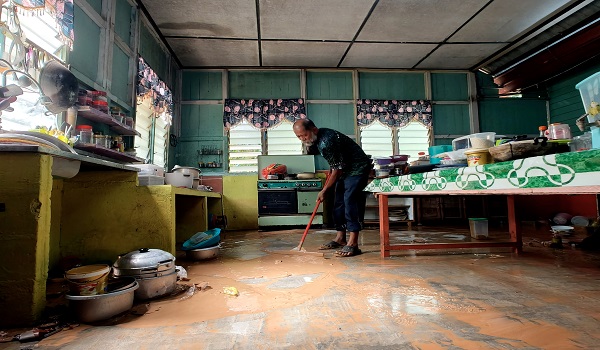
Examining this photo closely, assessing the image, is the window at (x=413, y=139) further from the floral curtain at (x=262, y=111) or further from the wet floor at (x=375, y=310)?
the wet floor at (x=375, y=310)

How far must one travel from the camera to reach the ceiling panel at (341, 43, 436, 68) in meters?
5.73

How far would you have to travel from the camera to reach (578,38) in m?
4.97

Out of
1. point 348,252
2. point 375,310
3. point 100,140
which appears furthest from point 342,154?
point 100,140

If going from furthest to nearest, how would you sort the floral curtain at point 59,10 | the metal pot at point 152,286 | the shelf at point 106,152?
the shelf at point 106,152
the floral curtain at point 59,10
the metal pot at point 152,286

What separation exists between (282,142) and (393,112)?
265 centimetres

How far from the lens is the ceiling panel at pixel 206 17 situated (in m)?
4.27

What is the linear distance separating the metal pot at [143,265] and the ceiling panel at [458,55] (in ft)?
20.7

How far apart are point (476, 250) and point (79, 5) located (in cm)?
464

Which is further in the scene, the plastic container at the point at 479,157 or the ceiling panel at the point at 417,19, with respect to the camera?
the ceiling panel at the point at 417,19

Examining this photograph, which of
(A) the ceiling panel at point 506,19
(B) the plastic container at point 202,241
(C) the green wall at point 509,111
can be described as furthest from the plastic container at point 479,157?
Answer: (C) the green wall at point 509,111

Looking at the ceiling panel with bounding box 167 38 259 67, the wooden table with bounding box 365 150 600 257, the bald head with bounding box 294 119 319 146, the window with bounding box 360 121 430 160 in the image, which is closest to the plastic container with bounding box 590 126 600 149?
the wooden table with bounding box 365 150 600 257

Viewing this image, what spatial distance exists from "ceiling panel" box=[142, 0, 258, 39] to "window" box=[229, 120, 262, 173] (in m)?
1.91

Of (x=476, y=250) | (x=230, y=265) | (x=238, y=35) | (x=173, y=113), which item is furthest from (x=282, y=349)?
(x=173, y=113)

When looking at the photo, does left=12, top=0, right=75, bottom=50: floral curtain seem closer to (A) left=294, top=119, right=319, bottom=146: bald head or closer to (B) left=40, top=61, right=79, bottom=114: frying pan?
(B) left=40, top=61, right=79, bottom=114: frying pan
